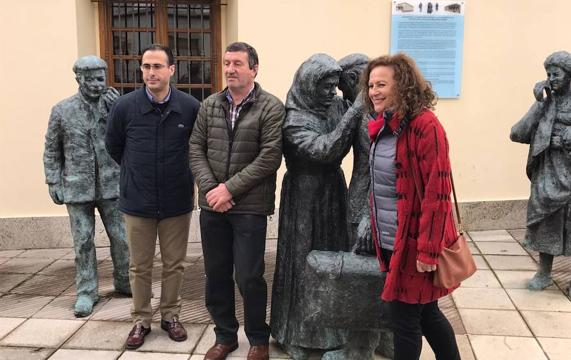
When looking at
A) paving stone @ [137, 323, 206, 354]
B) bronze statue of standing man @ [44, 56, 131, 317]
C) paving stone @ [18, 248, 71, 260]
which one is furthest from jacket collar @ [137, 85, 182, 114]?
paving stone @ [18, 248, 71, 260]

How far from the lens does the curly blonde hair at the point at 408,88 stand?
256cm

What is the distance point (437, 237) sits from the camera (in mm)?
2531

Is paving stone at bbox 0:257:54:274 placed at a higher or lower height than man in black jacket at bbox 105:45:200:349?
lower

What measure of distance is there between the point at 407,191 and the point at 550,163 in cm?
278

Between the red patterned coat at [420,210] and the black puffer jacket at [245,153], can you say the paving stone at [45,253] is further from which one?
the red patterned coat at [420,210]

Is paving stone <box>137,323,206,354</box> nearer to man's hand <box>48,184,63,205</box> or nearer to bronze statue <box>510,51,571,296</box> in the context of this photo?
man's hand <box>48,184,63,205</box>

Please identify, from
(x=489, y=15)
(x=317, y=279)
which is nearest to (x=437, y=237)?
(x=317, y=279)

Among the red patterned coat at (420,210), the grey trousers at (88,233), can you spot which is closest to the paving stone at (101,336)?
the grey trousers at (88,233)

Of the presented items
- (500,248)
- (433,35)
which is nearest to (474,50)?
(433,35)

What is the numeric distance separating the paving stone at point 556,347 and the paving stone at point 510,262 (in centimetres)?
167

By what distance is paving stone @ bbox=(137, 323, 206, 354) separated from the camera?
3836 mm

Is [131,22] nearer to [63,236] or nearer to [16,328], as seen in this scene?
[63,236]

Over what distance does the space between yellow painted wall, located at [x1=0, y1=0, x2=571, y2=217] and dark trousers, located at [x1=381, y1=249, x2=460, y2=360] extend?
13.2ft

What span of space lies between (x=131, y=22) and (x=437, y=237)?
5213mm
